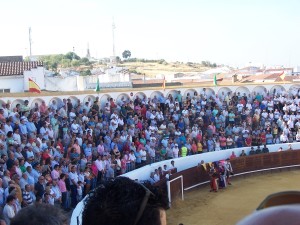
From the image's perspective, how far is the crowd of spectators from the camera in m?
9.68

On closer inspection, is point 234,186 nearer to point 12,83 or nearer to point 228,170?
point 228,170

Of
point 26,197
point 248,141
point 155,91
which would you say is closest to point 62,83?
point 155,91

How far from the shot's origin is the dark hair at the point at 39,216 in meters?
1.54

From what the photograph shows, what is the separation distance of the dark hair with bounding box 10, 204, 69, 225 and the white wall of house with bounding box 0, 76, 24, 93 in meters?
20.1

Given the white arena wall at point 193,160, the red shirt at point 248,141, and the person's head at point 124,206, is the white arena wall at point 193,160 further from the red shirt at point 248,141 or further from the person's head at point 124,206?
the person's head at point 124,206

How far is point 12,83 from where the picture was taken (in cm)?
2094

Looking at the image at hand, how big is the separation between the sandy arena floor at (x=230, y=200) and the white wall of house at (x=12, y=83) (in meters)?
10.4

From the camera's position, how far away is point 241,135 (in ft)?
61.5

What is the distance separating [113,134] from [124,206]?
13113 mm

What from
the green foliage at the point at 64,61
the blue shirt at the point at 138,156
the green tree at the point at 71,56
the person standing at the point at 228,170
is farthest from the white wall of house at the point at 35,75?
the green tree at the point at 71,56

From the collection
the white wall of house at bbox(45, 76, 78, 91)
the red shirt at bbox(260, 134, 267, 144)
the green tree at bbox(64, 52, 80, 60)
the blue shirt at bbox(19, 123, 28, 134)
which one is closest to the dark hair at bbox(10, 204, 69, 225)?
the blue shirt at bbox(19, 123, 28, 134)

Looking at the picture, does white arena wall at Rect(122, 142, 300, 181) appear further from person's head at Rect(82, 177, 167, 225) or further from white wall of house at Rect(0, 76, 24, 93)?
person's head at Rect(82, 177, 167, 225)

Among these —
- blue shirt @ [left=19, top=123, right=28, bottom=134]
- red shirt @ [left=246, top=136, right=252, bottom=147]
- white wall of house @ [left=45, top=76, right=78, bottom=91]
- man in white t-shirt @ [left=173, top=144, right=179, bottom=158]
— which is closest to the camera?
blue shirt @ [left=19, top=123, right=28, bottom=134]

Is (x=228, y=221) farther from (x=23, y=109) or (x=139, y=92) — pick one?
(x=139, y=92)
